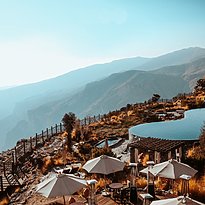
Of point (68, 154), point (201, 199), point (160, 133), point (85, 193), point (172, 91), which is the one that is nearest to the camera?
point (201, 199)

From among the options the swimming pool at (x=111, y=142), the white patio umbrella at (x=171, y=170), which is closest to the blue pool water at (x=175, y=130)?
the swimming pool at (x=111, y=142)

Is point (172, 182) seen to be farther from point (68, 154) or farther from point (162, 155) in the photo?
point (68, 154)

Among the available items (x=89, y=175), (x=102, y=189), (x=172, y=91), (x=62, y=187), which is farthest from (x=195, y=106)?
(x=172, y=91)

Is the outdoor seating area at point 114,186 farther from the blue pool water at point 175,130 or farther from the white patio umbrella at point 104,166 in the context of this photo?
the blue pool water at point 175,130

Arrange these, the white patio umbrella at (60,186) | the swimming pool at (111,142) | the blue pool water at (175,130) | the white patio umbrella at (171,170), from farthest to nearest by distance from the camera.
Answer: the swimming pool at (111,142) → the blue pool water at (175,130) → the white patio umbrella at (171,170) → the white patio umbrella at (60,186)

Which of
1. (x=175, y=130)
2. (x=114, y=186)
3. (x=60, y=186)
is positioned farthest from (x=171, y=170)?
(x=175, y=130)

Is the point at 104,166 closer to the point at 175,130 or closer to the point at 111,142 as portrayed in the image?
the point at 175,130
